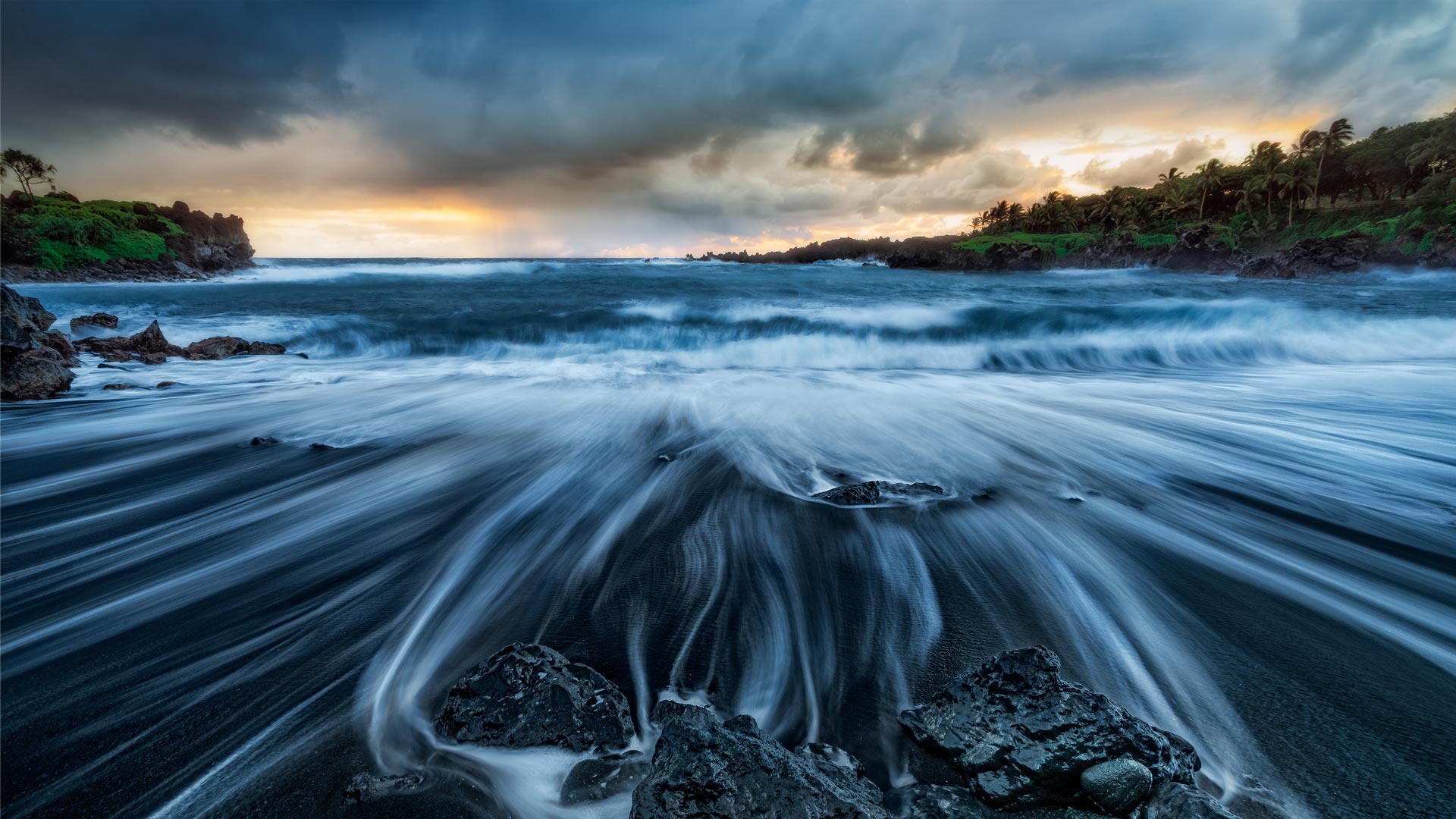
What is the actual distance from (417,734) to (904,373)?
409 inches

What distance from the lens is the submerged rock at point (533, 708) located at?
1.92 meters

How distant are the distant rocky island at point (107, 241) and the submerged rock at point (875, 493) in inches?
1874

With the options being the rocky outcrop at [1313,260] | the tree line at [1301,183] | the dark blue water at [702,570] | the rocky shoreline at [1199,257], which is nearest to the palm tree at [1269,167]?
the tree line at [1301,183]

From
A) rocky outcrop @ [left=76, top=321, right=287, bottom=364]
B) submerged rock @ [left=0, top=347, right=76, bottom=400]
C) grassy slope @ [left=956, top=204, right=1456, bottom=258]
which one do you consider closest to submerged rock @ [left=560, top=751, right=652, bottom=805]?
submerged rock @ [left=0, top=347, right=76, bottom=400]

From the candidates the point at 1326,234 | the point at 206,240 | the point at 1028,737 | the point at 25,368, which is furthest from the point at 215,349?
the point at 1326,234

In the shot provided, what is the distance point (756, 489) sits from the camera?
4699 millimetres

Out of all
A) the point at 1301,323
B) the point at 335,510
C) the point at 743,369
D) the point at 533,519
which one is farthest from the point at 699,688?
the point at 1301,323

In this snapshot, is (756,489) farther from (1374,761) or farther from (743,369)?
(743,369)

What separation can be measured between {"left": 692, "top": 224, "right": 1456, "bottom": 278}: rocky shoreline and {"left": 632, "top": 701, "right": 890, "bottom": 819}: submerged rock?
43.9 m

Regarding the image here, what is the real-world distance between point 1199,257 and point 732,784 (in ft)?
192

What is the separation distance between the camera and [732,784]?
144 centimetres

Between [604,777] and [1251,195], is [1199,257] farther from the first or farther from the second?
[604,777]

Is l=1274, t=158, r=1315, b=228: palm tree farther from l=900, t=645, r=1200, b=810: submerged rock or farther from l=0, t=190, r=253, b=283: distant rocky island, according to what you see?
l=0, t=190, r=253, b=283: distant rocky island

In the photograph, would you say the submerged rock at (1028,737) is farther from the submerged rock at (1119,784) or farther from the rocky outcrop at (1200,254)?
the rocky outcrop at (1200,254)
